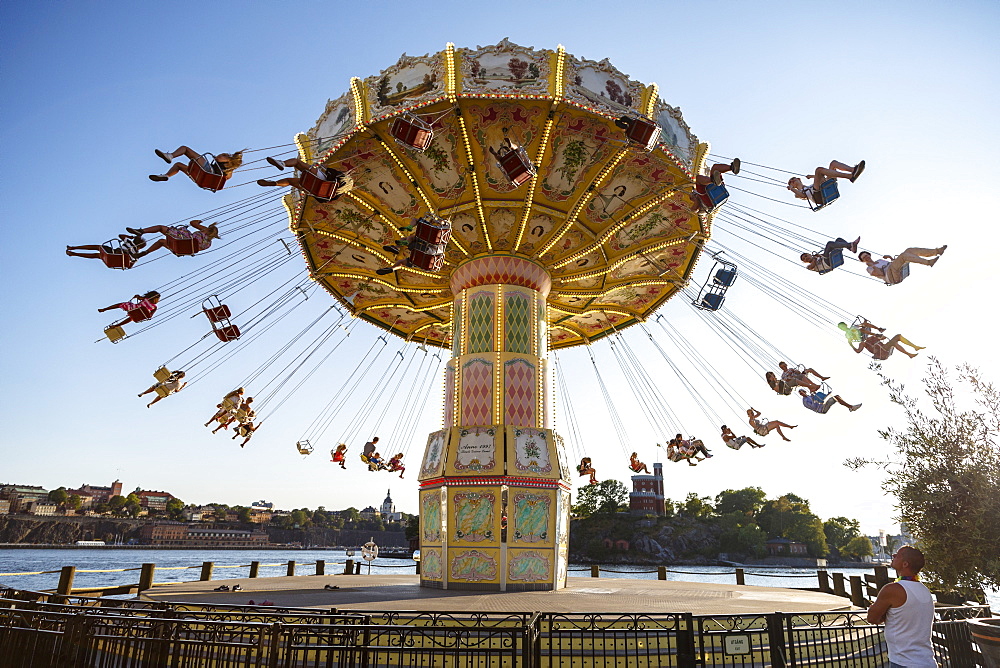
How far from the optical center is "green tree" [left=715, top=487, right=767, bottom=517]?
93.2 meters

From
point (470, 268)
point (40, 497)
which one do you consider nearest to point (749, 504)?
point (470, 268)

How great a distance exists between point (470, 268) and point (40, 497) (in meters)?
142

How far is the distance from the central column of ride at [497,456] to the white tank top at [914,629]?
33.2 feet

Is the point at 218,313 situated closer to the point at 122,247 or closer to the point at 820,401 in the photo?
the point at 122,247

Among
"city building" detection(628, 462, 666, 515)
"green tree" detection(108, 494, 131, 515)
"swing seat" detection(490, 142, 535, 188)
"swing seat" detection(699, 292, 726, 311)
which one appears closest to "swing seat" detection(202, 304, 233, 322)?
"swing seat" detection(490, 142, 535, 188)

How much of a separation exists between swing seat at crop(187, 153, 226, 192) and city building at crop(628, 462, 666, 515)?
98.3m

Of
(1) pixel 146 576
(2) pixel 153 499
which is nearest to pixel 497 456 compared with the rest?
(1) pixel 146 576

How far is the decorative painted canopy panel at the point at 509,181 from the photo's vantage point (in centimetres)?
1232

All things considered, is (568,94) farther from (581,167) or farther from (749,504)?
(749,504)

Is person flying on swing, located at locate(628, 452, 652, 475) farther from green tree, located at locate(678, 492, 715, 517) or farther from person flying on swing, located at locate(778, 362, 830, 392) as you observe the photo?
green tree, located at locate(678, 492, 715, 517)

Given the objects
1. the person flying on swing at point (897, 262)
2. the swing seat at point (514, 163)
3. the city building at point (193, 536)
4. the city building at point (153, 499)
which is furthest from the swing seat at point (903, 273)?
the city building at point (153, 499)

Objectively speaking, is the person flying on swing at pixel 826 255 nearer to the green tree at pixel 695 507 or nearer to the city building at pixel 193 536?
the green tree at pixel 695 507

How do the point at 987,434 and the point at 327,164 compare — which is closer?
the point at 987,434

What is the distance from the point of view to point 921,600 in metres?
4.62
